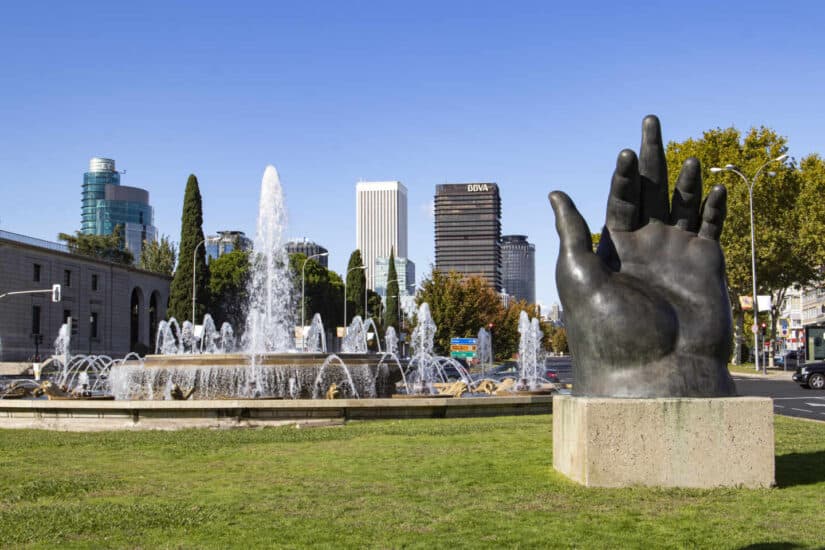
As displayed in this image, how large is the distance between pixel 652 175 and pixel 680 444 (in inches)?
117

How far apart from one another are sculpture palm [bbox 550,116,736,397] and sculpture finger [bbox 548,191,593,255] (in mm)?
11

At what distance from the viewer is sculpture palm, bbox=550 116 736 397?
887cm

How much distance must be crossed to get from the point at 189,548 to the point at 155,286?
74334 millimetres

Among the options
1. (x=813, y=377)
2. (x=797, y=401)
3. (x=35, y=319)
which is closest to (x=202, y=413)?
(x=797, y=401)

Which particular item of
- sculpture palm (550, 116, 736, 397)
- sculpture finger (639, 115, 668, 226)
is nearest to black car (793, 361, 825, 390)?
sculpture palm (550, 116, 736, 397)

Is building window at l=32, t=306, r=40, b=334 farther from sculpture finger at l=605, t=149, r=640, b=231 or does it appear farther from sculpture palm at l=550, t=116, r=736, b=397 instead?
sculpture finger at l=605, t=149, r=640, b=231

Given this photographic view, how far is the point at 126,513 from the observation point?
7590 millimetres

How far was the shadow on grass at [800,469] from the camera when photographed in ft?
29.7

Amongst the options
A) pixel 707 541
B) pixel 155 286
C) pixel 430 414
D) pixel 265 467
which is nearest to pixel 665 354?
pixel 707 541

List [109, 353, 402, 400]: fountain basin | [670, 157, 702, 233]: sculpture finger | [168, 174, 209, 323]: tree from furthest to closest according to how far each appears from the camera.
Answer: [168, 174, 209, 323]: tree < [109, 353, 402, 400]: fountain basin < [670, 157, 702, 233]: sculpture finger

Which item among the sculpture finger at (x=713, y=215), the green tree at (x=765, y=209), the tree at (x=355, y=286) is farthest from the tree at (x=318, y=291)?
the sculpture finger at (x=713, y=215)

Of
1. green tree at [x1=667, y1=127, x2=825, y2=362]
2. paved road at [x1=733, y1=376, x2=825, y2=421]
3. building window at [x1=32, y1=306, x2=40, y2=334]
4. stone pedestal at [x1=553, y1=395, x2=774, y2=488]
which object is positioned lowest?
paved road at [x1=733, y1=376, x2=825, y2=421]

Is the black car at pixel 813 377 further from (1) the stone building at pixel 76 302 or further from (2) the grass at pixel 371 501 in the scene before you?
(1) the stone building at pixel 76 302

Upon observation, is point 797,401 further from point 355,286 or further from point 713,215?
point 355,286
